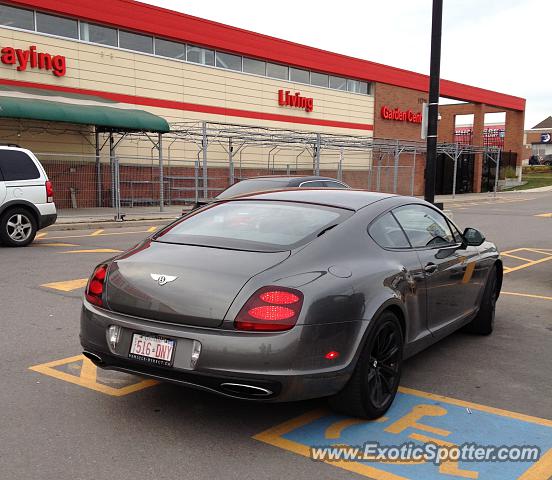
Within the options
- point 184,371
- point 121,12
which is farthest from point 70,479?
point 121,12

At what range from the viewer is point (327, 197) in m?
4.55

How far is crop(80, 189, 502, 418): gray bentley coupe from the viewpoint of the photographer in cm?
325

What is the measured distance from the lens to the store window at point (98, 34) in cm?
2189

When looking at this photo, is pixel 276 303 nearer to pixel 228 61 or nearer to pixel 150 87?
pixel 150 87

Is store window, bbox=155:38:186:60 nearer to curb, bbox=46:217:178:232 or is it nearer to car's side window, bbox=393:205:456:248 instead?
curb, bbox=46:217:178:232

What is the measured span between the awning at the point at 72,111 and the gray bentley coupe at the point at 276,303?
14958 millimetres

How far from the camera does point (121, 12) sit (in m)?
22.5

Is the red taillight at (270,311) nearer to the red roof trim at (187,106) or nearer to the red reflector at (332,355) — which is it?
the red reflector at (332,355)

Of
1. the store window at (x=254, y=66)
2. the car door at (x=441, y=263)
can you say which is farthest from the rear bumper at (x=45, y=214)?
the store window at (x=254, y=66)

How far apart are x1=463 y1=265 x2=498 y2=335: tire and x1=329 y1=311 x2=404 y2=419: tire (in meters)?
2.03

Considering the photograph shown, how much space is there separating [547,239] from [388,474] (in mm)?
13479

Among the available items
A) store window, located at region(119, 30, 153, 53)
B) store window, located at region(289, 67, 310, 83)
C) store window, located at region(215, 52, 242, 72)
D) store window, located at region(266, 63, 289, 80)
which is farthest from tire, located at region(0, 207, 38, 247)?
store window, located at region(289, 67, 310, 83)

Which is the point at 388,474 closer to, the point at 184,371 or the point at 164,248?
the point at 184,371

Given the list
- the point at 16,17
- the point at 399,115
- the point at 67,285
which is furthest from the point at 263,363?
the point at 399,115
